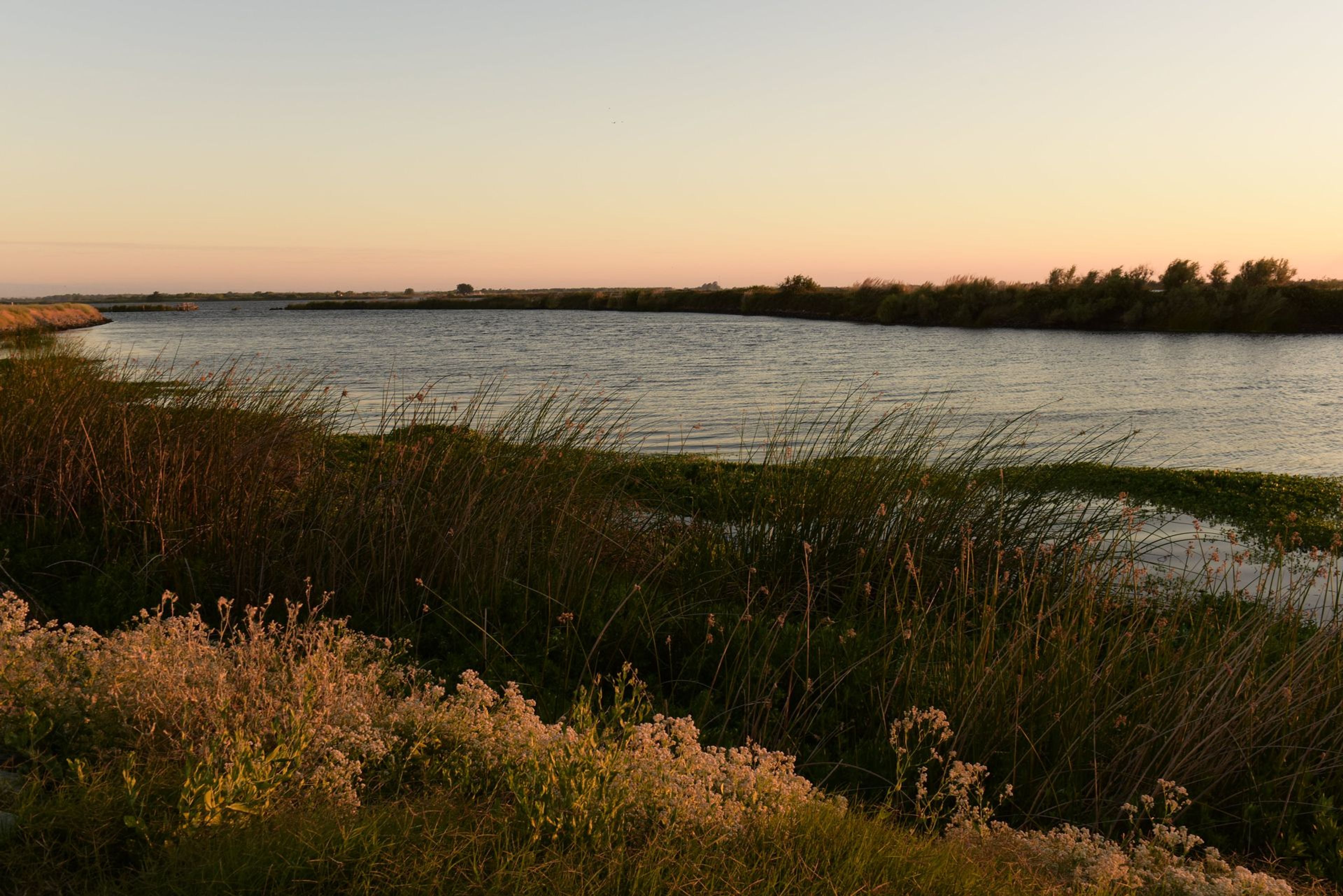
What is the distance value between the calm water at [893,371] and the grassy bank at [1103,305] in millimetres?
2082

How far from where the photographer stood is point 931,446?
665cm

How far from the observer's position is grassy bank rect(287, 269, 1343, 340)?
1441 inches

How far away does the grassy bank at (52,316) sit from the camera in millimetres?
34875

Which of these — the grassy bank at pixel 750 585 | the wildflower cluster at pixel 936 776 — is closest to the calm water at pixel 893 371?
the grassy bank at pixel 750 585

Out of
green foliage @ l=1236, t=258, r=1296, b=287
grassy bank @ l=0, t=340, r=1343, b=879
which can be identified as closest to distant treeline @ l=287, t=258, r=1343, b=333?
green foliage @ l=1236, t=258, r=1296, b=287

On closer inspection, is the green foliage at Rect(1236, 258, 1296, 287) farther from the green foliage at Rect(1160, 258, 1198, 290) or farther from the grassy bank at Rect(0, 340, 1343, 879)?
the grassy bank at Rect(0, 340, 1343, 879)

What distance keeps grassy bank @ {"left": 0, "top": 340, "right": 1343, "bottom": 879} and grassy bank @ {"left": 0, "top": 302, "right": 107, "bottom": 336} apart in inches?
1176

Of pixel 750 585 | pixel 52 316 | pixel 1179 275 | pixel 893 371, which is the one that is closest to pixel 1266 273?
pixel 1179 275

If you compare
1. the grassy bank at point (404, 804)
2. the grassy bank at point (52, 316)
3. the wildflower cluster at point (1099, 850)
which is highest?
the grassy bank at point (52, 316)

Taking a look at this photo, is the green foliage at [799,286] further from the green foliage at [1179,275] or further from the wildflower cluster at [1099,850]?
the wildflower cluster at [1099,850]

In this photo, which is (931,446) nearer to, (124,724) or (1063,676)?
(1063,676)

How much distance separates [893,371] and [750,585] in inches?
798

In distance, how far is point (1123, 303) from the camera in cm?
3991

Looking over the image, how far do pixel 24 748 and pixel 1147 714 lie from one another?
13.6ft
